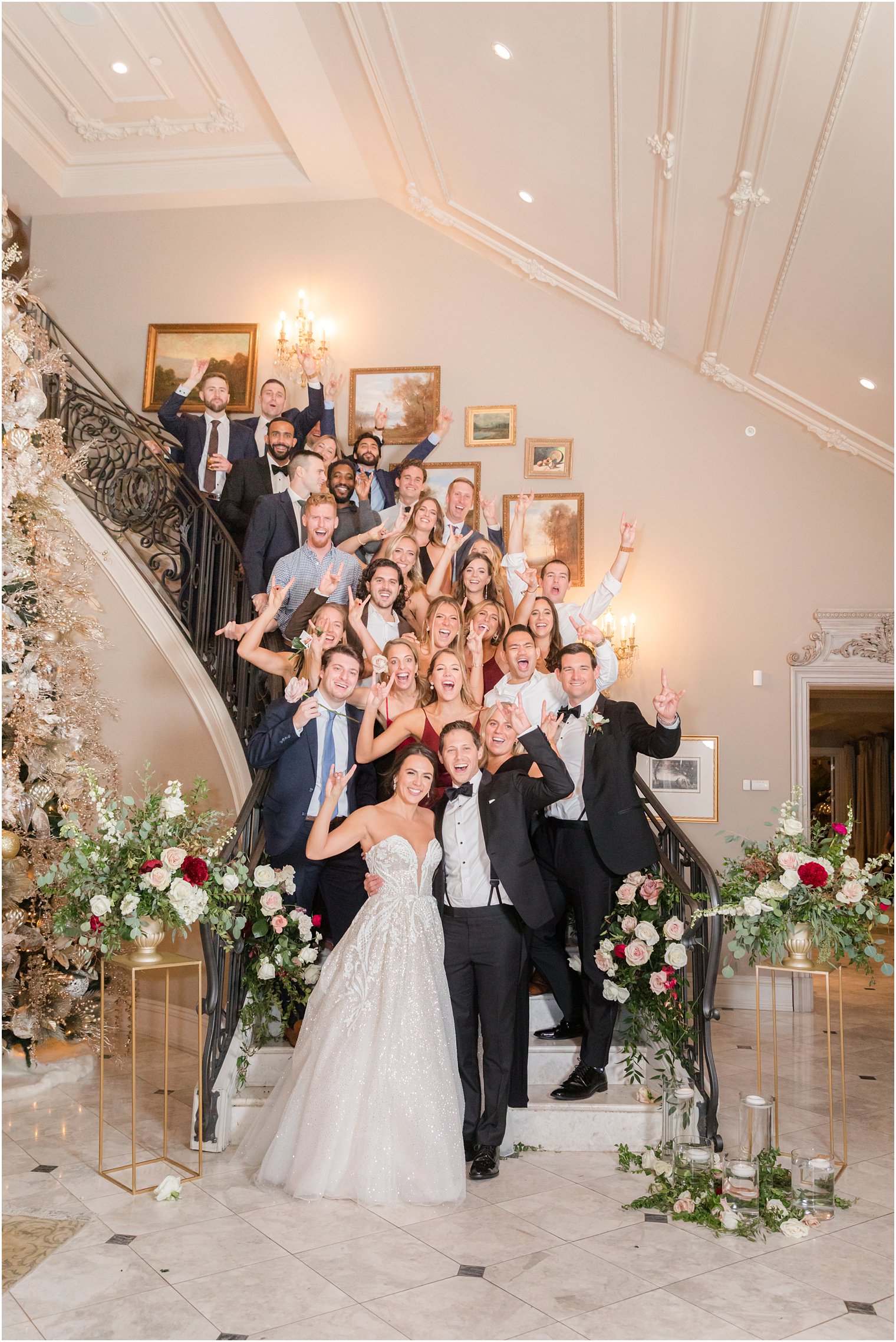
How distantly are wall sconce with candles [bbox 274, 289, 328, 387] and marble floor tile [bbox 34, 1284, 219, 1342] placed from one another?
7346 millimetres

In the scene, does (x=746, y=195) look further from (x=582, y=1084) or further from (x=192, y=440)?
(x=582, y=1084)

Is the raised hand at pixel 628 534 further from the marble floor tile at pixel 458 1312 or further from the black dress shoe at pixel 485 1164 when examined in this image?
the marble floor tile at pixel 458 1312

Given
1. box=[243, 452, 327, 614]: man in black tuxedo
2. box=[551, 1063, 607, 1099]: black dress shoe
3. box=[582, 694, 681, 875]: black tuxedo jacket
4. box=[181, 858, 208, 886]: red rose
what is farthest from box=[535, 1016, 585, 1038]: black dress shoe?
box=[243, 452, 327, 614]: man in black tuxedo

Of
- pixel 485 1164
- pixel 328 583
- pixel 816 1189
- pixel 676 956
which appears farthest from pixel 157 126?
pixel 816 1189

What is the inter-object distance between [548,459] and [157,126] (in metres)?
4.68

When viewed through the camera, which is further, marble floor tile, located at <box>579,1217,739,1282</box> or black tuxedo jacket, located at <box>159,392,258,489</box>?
black tuxedo jacket, located at <box>159,392,258,489</box>

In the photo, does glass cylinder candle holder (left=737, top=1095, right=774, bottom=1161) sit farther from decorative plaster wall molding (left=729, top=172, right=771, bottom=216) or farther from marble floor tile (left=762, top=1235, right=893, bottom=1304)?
decorative plaster wall molding (left=729, top=172, right=771, bottom=216)

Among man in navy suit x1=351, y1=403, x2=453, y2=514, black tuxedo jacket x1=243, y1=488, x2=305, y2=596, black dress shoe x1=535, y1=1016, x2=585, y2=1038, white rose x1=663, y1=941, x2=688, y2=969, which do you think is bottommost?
black dress shoe x1=535, y1=1016, x2=585, y2=1038

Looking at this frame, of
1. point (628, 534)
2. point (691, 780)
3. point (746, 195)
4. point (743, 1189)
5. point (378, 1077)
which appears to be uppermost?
point (746, 195)

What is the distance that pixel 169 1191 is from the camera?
4.14 meters

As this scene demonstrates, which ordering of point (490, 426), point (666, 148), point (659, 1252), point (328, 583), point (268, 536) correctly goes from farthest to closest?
1. point (490, 426)
2. point (268, 536)
3. point (666, 148)
4. point (328, 583)
5. point (659, 1252)

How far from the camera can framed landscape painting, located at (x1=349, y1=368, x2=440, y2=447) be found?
9352 mm

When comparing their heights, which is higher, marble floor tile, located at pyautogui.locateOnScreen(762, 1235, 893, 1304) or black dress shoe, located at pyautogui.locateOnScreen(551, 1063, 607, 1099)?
black dress shoe, located at pyautogui.locateOnScreen(551, 1063, 607, 1099)

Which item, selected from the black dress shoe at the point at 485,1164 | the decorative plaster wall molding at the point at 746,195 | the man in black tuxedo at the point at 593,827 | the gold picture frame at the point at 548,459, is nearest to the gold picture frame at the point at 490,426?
the gold picture frame at the point at 548,459
